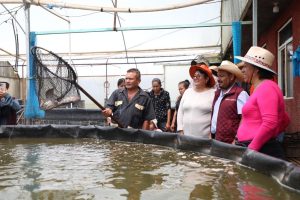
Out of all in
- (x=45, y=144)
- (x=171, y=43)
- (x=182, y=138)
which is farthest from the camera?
(x=171, y=43)

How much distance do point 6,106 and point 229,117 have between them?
334 centimetres

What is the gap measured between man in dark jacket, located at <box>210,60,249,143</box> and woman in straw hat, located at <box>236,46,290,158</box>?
0.30 meters

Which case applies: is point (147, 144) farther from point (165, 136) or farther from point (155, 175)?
point (155, 175)

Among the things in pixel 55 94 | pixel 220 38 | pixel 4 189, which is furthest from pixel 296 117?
pixel 220 38

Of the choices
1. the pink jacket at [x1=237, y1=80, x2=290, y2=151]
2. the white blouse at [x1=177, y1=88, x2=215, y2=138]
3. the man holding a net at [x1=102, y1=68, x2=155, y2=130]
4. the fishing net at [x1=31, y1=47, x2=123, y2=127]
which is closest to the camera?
the pink jacket at [x1=237, y1=80, x2=290, y2=151]

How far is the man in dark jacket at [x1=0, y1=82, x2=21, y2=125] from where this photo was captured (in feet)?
16.8

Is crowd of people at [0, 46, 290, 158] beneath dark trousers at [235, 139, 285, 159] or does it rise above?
above

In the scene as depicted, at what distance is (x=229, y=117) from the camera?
3111mm

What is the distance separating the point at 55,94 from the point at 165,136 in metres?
1.34

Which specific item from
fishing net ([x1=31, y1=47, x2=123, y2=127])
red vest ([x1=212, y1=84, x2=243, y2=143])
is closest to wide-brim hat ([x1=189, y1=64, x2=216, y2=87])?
red vest ([x1=212, y1=84, x2=243, y2=143])

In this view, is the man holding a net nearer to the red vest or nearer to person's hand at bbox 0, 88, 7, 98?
the red vest

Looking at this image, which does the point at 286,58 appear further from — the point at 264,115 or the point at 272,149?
the point at 264,115

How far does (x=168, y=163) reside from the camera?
9.45 feet

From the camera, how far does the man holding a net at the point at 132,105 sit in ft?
13.5
